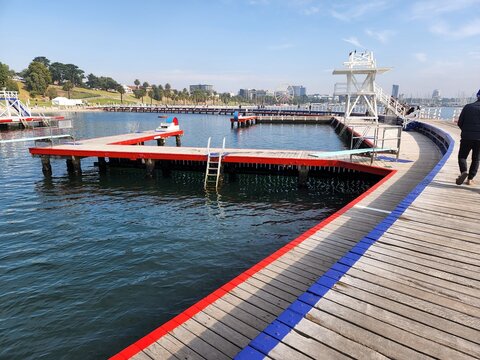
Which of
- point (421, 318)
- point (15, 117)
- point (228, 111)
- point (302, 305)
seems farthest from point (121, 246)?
point (228, 111)

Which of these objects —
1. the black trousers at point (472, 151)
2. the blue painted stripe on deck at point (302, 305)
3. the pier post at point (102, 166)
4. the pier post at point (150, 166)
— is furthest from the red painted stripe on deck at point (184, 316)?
the pier post at point (102, 166)

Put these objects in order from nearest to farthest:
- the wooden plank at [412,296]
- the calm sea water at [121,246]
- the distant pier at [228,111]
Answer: the wooden plank at [412,296], the calm sea water at [121,246], the distant pier at [228,111]

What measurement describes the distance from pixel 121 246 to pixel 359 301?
9685 millimetres

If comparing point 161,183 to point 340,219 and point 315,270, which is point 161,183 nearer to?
point 340,219

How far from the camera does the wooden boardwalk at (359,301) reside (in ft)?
10.3

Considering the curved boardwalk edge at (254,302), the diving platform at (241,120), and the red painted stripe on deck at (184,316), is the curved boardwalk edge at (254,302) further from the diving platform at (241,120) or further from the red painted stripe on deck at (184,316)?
the diving platform at (241,120)

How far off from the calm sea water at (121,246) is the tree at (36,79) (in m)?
167

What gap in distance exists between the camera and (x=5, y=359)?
633 cm

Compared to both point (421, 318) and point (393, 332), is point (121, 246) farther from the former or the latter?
point (421, 318)

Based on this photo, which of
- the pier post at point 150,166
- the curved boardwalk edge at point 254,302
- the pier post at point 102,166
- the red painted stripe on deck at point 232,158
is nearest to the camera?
the curved boardwalk edge at point 254,302

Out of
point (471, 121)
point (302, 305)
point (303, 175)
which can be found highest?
point (471, 121)

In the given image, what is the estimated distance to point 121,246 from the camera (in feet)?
37.1

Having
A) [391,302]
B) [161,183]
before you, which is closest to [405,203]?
[391,302]

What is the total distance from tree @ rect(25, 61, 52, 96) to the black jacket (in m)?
189
